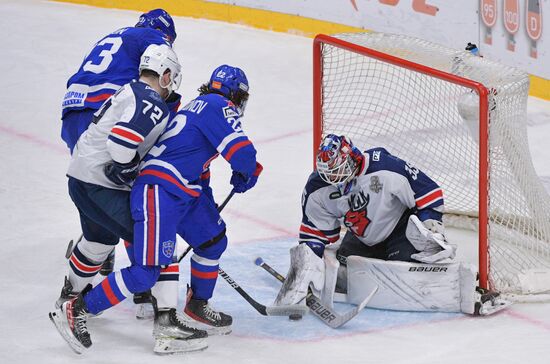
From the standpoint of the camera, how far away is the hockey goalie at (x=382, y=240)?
425 cm

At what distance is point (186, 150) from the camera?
156 inches

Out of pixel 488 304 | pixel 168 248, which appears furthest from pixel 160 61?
pixel 488 304

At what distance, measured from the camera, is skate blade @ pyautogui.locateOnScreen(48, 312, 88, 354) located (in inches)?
156

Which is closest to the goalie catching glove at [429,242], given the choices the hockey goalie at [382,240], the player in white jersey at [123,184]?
the hockey goalie at [382,240]

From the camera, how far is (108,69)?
4473 mm

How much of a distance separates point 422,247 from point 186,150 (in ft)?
3.19

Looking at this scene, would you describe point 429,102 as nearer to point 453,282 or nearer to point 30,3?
point 453,282

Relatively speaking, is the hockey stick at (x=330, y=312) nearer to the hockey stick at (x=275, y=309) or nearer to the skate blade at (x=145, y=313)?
the hockey stick at (x=275, y=309)

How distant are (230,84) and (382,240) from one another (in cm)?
88

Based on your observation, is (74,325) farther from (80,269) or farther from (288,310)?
(288,310)

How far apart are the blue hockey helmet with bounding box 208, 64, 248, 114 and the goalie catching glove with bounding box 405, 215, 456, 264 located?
76 centimetres

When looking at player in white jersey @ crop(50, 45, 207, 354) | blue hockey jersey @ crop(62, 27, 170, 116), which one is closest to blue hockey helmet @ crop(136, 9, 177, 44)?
blue hockey jersey @ crop(62, 27, 170, 116)

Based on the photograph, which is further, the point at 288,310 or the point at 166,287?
the point at 288,310

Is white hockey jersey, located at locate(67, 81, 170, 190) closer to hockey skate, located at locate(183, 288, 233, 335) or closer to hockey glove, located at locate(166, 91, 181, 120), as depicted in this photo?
hockey glove, located at locate(166, 91, 181, 120)
